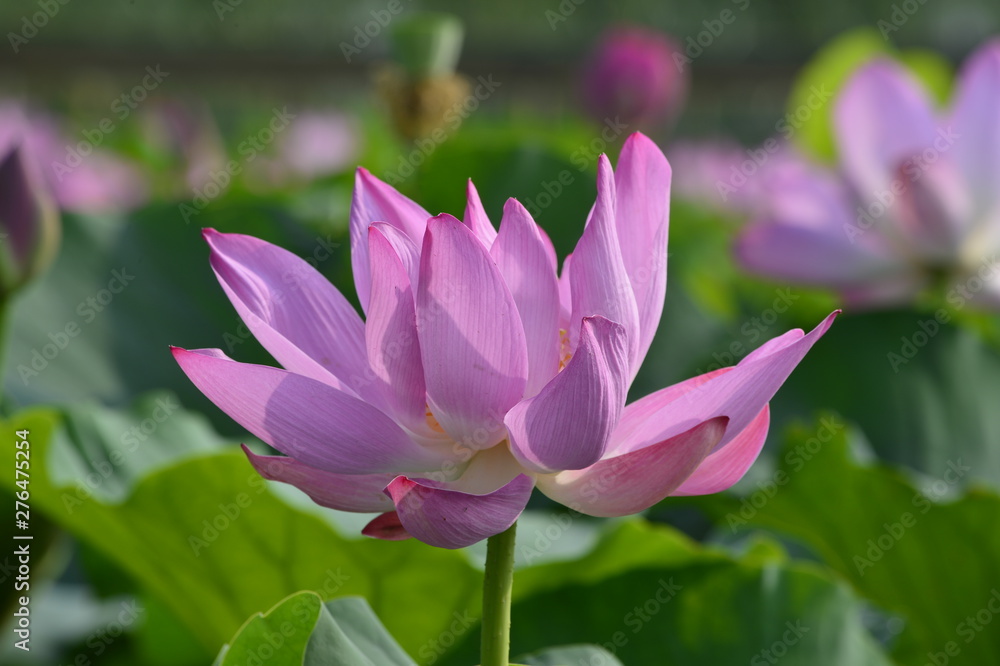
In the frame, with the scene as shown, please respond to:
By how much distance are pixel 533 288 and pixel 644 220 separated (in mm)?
59

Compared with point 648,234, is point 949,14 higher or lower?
lower

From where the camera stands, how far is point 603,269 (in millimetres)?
393

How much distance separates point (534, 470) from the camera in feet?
1.28

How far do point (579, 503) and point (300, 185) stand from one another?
7.05 ft

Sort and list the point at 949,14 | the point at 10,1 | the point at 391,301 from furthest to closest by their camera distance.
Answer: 1. the point at 10,1
2. the point at 949,14
3. the point at 391,301

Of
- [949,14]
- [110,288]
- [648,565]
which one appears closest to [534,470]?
[648,565]

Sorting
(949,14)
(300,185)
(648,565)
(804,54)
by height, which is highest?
(648,565)

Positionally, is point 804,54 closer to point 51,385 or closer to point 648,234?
point 51,385

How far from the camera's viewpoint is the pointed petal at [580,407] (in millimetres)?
360
